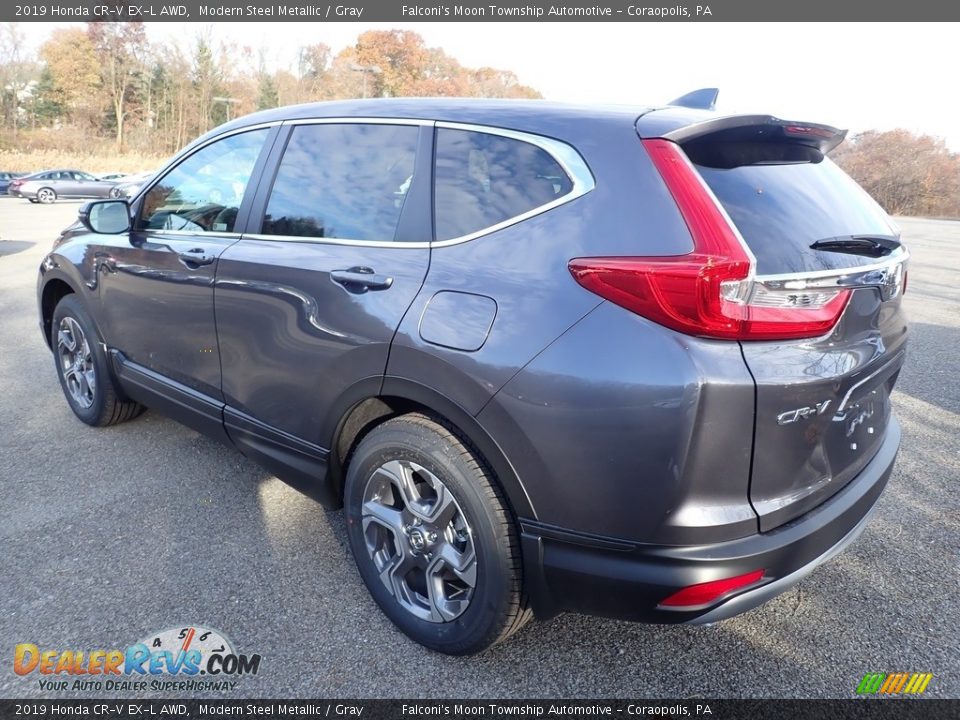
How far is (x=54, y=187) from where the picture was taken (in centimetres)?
2862

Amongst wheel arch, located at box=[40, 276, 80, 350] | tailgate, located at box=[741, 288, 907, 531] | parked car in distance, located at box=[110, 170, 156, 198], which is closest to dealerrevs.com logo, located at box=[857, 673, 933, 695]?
tailgate, located at box=[741, 288, 907, 531]

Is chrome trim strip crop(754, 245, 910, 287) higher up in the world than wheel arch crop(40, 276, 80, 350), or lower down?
higher up

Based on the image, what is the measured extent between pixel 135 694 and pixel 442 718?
0.99 m

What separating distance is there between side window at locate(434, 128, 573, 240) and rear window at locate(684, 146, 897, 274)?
426 mm

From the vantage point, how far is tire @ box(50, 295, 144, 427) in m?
3.84

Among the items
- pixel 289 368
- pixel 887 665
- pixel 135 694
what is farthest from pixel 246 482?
pixel 887 665

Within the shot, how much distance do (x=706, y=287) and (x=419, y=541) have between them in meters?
1.27

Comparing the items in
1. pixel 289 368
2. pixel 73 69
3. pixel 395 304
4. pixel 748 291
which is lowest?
pixel 289 368

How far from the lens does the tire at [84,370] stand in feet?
12.6

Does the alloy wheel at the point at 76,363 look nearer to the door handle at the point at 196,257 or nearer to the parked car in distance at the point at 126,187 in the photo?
the door handle at the point at 196,257

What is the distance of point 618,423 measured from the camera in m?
1.71

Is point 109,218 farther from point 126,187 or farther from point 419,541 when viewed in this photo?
point 126,187

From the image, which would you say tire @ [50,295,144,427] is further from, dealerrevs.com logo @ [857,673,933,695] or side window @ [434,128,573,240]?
dealerrevs.com logo @ [857,673,933,695]

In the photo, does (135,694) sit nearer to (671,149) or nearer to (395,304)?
(395,304)
